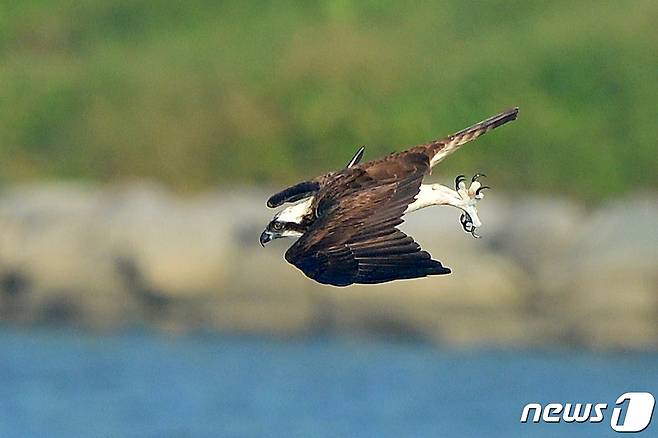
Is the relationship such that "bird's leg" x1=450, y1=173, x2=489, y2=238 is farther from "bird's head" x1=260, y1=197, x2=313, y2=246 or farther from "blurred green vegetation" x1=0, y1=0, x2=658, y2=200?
"blurred green vegetation" x1=0, y1=0, x2=658, y2=200

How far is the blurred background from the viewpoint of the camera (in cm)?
2177

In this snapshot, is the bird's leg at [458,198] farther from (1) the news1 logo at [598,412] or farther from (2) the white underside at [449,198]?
(1) the news1 logo at [598,412]

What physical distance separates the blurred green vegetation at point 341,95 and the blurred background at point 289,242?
0.04 meters

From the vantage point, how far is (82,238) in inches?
970

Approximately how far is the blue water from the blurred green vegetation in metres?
3.14

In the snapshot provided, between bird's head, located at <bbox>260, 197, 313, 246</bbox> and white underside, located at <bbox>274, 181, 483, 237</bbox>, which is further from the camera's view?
bird's head, located at <bbox>260, 197, 313, 246</bbox>

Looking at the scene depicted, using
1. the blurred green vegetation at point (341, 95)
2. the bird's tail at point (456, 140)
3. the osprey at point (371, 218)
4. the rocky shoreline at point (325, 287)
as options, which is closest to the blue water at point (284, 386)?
the rocky shoreline at point (325, 287)

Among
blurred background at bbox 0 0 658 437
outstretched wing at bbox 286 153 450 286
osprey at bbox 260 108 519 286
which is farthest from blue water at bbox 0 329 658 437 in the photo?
outstretched wing at bbox 286 153 450 286

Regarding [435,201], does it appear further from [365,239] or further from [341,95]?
[341,95]

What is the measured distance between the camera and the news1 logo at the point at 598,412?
19.6m

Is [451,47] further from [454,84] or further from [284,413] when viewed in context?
[284,413]

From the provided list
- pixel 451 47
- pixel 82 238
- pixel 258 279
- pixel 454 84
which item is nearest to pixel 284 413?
pixel 258 279

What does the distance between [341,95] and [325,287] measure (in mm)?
4969

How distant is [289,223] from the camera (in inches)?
383
